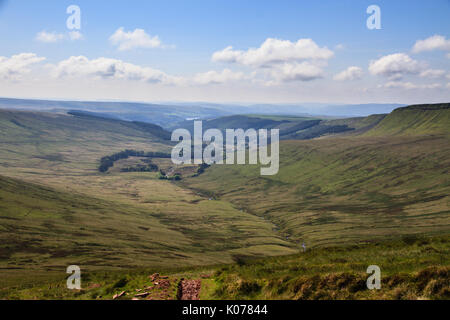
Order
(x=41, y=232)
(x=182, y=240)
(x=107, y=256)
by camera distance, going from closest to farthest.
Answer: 1. (x=107, y=256)
2. (x=41, y=232)
3. (x=182, y=240)

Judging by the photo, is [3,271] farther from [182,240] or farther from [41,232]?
[182,240]
